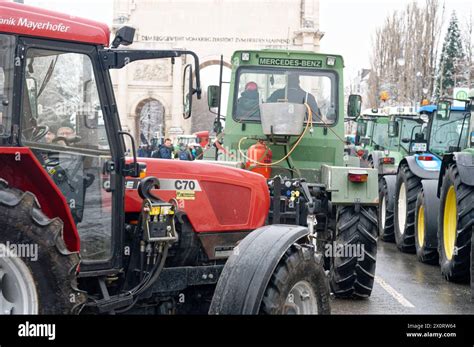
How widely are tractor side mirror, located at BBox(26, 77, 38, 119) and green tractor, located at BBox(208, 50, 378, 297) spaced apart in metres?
3.67

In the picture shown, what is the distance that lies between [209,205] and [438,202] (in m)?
6.39

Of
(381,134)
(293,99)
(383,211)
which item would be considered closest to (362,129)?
(381,134)

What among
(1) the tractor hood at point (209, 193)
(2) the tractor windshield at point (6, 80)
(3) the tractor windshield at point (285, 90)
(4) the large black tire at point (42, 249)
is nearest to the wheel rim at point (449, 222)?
(3) the tractor windshield at point (285, 90)

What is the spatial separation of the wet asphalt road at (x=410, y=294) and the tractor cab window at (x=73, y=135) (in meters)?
3.75

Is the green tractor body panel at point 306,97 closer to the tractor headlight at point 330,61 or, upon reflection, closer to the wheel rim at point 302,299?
the tractor headlight at point 330,61

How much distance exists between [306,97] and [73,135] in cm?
554

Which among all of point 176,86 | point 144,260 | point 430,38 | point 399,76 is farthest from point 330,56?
point 176,86

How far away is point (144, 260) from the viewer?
5211mm

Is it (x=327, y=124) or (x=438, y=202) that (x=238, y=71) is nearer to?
(x=327, y=124)

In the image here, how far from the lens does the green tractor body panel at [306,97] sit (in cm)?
989

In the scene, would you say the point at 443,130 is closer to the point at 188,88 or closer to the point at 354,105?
the point at 354,105

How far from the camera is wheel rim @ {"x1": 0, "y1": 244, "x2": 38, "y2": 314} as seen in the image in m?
4.02

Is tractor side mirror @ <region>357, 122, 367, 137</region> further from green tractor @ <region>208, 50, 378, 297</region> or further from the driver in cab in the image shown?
the driver in cab

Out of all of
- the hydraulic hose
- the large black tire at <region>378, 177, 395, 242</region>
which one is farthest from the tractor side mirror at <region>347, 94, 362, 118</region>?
the large black tire at <region>378, 177, 395, 242</region>
